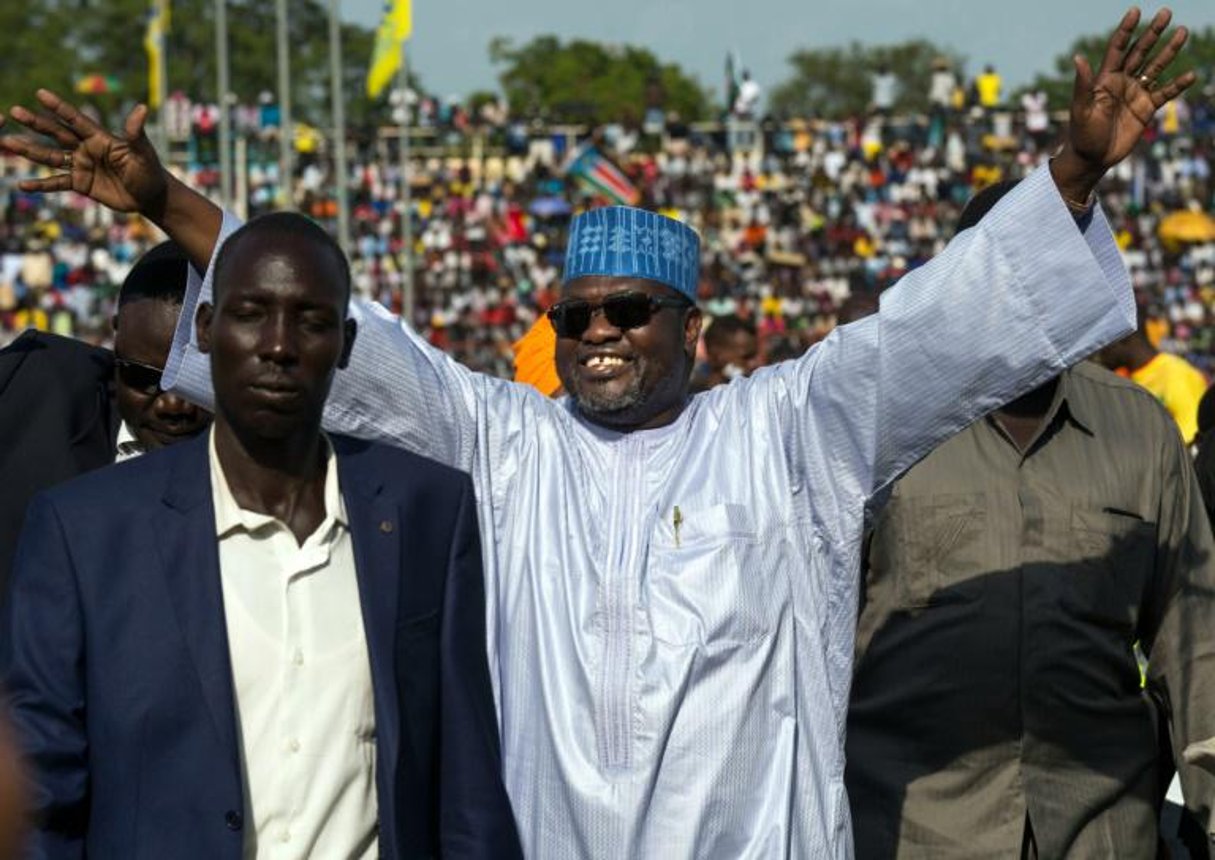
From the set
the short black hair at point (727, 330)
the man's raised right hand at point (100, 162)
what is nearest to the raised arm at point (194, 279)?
the man's raised right hand at point (100, 162)

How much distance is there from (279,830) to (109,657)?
33cm

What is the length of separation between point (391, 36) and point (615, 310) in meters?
30.1

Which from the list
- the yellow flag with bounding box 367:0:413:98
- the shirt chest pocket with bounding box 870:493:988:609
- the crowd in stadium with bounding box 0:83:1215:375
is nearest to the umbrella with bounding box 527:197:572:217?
the crowd in stadium with bounding box 0:83:1215:375

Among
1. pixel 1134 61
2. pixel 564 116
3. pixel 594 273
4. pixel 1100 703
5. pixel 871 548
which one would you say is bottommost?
pixel 1100 703

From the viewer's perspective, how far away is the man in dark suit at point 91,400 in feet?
15.9

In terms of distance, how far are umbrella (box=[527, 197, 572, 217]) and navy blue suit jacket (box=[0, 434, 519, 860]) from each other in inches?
1778

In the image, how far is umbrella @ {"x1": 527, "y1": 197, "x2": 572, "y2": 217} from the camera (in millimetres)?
48662

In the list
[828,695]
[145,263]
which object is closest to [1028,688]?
[828,695]

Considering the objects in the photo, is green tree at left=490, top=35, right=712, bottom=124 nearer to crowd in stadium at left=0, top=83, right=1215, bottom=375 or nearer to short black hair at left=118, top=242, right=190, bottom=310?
crowd in stadium at left=0, top=83, right=1215, bottom=375

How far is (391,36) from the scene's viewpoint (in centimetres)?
3397

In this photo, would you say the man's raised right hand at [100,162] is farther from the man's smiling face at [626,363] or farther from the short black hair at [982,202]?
the short black hair at [982,202]

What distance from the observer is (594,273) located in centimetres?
453

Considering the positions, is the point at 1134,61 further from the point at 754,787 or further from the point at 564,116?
the point at 564,116

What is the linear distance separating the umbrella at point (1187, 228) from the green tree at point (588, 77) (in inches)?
1868
